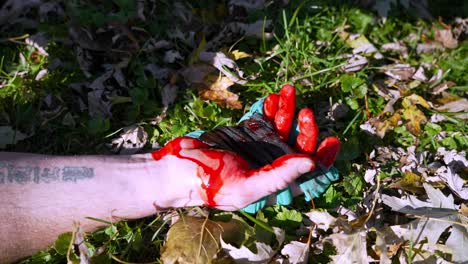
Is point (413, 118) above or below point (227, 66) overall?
below

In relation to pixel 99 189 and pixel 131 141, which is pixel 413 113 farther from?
pixel 99 189

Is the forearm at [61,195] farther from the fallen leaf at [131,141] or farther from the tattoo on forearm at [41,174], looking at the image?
the fallen leaf at [131,141]

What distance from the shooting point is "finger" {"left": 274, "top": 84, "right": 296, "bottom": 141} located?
7.64ft

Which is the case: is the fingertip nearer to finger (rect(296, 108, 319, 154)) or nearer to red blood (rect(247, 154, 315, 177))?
red blood (rect(247, 154, 315, 177))

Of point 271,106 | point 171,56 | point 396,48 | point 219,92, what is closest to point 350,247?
point 271,106

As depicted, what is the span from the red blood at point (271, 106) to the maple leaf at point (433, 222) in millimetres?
658

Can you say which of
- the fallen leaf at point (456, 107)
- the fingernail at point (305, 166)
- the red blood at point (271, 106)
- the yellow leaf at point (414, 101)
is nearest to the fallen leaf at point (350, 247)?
the fingernail at point (305, 166)

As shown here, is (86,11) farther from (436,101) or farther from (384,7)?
(436,101)

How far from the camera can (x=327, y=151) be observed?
2283mm

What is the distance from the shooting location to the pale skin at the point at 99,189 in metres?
2.04

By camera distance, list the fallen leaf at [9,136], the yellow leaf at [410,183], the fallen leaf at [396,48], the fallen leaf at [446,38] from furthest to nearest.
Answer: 1. the fallen leaf at [446,38]
2. the fallen leaf at [396,48]
3. the fallen leaf at [9,136]
4. the yellow leaf at [410,183]

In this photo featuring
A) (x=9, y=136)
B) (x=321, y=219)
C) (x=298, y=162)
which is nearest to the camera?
(x=298, y=162)

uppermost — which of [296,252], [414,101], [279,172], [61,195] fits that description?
[279,172]

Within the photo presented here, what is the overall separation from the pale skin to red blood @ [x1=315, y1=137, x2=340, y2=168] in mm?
275
